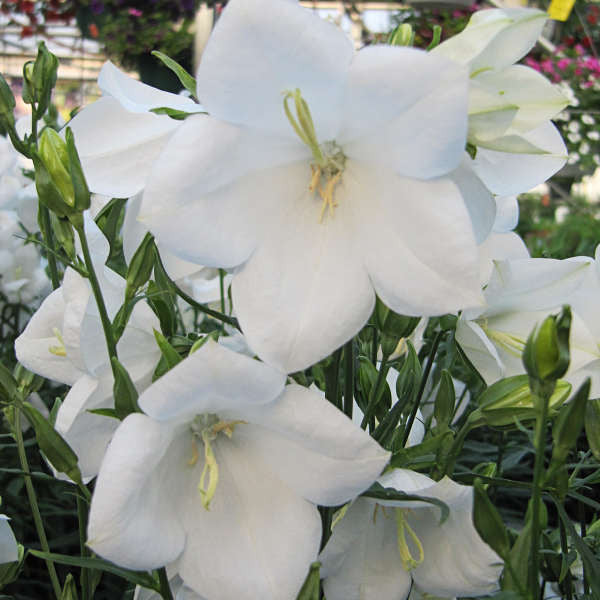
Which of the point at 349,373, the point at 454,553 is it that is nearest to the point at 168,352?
the point at 349,373

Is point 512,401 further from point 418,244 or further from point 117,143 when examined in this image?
point 117,143

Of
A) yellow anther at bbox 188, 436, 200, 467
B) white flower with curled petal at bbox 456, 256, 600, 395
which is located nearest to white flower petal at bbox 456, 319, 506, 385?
white flower with curled petal at bbox 456, 256, 600, 395

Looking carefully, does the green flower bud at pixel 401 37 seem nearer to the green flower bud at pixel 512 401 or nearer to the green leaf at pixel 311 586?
the green flower bud at pixel 512 401

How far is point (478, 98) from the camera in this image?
1.57 feet

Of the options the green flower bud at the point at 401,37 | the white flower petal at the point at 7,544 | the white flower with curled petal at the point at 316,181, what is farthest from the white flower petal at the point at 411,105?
the white flower petal at the point at 7,544

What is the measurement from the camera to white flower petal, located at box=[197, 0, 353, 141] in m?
0.45

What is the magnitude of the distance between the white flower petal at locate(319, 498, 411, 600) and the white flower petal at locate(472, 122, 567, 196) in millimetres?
250

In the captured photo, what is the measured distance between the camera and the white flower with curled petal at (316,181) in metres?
0.46

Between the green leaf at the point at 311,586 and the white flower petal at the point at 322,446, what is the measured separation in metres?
0.04

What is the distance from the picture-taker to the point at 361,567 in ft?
1.95

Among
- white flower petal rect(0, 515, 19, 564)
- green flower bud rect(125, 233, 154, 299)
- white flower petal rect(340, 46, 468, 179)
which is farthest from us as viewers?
white flower petal rect(0, 515, 19, 564)

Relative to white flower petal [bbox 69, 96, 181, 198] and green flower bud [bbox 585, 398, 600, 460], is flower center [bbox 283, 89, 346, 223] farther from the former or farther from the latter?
green flower bud [bbox 585, 398, 600, 460]

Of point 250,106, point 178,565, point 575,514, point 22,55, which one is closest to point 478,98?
point 250,106

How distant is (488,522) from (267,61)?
297 mm
